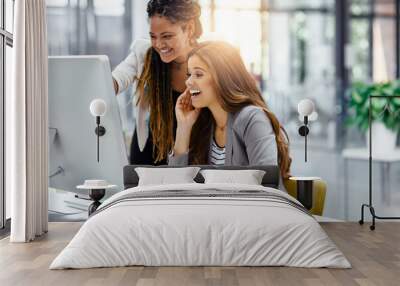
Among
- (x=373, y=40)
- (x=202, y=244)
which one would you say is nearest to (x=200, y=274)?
(x=202, y=244)

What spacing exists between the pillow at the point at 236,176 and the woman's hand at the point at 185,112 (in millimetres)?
689

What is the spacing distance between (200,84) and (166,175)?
43.4 inches

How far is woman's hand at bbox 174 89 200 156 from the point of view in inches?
269

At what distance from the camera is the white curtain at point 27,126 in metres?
5.64

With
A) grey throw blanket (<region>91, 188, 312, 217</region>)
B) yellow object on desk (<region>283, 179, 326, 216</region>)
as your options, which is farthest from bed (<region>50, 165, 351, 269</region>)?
yellow object on desk (<region>283, 179, 326, 216</region>)

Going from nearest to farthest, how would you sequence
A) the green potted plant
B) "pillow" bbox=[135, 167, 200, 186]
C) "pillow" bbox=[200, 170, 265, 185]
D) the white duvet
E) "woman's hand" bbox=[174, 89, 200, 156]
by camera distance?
the white duvet
"pillow" bbox=[200, 170, 265, 185]
"pillow" bbox=[135, 167, 200, 186]
"woman's hand" bbox=[174, 89, 200, 156]
the green potted plant

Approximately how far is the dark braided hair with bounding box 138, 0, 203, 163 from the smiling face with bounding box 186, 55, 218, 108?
23cm

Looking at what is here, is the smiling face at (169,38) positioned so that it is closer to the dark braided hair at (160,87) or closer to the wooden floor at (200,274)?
the dark braided hair at (160,87)

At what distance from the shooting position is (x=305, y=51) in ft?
22.8

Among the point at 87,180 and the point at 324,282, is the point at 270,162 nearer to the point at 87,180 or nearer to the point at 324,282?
the point at 87,180

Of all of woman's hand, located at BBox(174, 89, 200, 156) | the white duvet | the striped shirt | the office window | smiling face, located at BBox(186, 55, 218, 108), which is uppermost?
the office window

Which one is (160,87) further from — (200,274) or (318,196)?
(200,274)

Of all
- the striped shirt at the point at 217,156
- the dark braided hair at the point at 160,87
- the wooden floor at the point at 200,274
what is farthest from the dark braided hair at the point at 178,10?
the wooden floor at the point at 200,274

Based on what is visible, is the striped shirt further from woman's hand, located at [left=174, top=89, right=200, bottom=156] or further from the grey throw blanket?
the grey throw blanket
